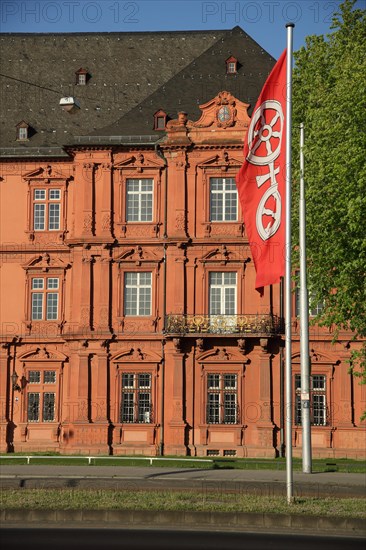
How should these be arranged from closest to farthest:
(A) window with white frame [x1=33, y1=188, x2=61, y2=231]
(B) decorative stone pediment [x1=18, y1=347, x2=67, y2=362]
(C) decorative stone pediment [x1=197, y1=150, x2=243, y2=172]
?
(C) decorative stone pediment [x1=197, y1=150, x2=243, y2=172] → (B) decorative stone pediment [x1=18, y1=347, x2=67, y2=362] → (A) window with white frame [x1=33, y1=188, x2=61, y2=231]

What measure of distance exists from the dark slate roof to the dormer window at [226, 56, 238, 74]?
0.84 ft

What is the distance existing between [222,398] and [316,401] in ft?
13.9

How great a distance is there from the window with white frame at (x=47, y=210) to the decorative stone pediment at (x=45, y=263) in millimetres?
1446

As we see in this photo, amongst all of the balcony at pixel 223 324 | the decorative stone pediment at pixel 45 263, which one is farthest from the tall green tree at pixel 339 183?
the decorative stone pediment at pixel 45 263

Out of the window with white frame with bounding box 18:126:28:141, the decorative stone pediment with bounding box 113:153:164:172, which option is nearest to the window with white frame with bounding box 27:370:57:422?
the decorative stone pediment with bounding box 113:153:164:172

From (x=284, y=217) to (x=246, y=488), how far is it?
8.53 meters

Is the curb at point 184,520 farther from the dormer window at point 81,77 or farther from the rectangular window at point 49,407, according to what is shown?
the dormer window at point 81,77

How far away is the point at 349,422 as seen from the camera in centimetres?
4709

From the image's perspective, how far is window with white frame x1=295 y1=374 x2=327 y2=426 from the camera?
4758 centimetres

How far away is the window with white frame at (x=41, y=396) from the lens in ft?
162

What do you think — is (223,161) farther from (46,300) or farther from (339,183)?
(339,183)

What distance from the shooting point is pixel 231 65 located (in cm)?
5194

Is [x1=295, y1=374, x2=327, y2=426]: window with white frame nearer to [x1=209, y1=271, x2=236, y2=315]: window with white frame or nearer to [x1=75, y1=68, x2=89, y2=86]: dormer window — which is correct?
[x1=209, y1=271, x2=236, y2=315]: window with white frame

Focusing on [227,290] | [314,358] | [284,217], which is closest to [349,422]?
[314,358]
